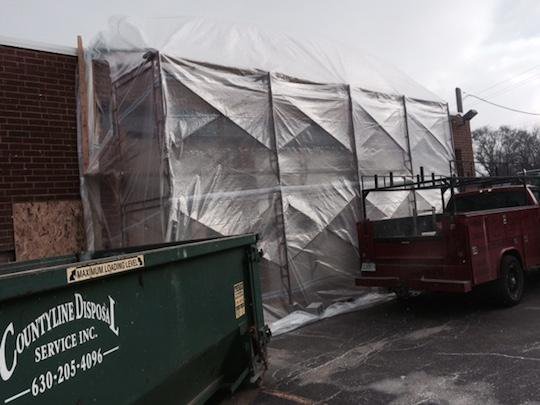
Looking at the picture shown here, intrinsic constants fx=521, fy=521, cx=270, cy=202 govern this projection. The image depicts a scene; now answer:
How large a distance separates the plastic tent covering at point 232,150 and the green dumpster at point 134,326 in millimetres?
2545

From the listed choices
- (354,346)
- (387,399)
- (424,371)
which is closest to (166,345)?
(387,399)

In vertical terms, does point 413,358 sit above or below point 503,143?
below

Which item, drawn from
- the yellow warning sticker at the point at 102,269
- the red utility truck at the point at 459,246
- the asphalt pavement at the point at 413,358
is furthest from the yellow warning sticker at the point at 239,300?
the red utility truck at the point at 459,246

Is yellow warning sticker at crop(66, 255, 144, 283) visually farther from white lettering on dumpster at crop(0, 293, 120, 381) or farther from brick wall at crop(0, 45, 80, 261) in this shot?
brick wall at crop(0, 45, 80, 261)

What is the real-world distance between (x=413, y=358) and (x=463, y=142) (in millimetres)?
11163

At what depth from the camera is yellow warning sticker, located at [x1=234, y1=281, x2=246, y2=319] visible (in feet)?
15.3

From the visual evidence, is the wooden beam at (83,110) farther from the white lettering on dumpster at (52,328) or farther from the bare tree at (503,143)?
the bare tree at (503,143)

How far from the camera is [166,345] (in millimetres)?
3504

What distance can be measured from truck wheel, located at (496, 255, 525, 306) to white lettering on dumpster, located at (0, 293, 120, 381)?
20.8ft

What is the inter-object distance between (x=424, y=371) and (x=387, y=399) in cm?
85

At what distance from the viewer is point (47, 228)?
24.6 ft

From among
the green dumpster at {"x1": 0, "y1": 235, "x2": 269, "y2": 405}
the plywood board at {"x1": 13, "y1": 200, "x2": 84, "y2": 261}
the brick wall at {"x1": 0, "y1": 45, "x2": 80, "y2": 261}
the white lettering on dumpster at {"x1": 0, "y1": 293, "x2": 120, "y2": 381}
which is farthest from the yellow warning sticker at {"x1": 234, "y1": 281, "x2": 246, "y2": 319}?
the brick wall at {"x1": 0, "y1": 45, "x2": 80, "y2": 261}

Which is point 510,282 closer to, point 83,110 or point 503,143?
point 83,110

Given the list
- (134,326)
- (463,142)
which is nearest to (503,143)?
(463,142)
